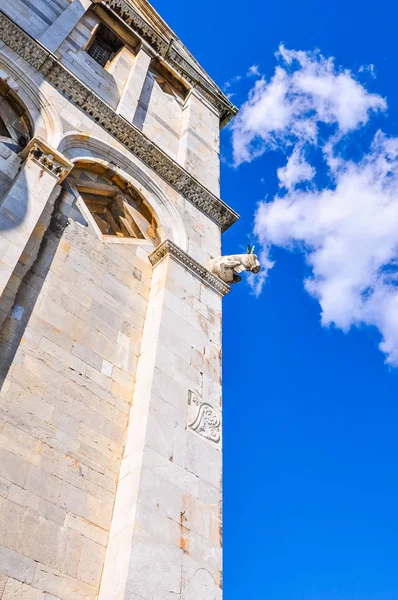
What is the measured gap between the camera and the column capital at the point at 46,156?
9.72 m

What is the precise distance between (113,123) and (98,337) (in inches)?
209

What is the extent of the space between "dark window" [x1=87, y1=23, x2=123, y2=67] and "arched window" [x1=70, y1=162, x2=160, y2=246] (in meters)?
4.92

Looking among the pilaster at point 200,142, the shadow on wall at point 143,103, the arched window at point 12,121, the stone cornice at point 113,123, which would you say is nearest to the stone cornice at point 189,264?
the stone cornice at point 113,123

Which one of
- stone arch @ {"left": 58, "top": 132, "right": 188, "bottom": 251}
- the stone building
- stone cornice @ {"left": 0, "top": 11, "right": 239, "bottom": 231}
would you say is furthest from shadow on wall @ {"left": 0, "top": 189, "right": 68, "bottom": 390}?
stone cornice @ {"left": 0, "top": 11, "right": 239, "bottom": 231}

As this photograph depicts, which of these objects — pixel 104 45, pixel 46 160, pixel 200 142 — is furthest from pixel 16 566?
pixel 104 45

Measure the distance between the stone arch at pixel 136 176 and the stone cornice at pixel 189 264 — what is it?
0.51 metres

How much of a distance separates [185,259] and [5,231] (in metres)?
3.94

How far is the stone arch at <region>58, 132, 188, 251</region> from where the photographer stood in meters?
11.4

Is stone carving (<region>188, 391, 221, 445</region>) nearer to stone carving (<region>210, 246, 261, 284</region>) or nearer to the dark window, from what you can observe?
stone carving (<region>210, 246, 261, 284</region>)

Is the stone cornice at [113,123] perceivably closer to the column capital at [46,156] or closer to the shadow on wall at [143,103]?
the shadow on wall at [143,103]

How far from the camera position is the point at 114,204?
11891 millimetres

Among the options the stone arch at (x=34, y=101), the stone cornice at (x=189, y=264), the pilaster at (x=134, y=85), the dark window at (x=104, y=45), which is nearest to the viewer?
the stone arch at (x=34, y=101)

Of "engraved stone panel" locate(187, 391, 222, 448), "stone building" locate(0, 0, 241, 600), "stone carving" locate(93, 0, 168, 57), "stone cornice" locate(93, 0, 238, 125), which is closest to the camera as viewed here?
"stone building" locate(0, 0, 241, 600)

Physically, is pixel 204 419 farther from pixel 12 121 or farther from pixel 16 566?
pixel 12 121
